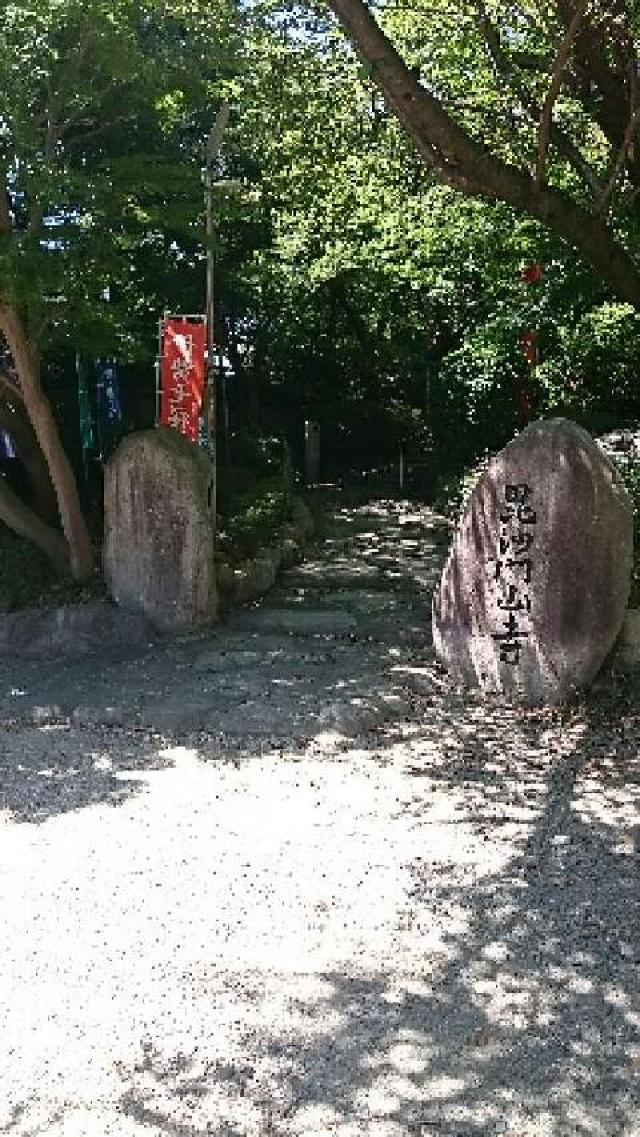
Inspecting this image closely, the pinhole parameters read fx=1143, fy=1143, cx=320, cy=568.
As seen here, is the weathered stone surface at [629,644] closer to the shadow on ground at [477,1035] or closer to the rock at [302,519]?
the shadow on ground at [477,1035]

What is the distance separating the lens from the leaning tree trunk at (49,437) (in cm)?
1009

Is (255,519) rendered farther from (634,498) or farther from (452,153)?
(452,153)

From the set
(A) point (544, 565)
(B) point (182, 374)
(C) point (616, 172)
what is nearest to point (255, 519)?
(B) point (182, 374)

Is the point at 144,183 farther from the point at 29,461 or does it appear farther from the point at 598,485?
the point at 598,485

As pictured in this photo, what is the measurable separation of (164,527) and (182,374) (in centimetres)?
184

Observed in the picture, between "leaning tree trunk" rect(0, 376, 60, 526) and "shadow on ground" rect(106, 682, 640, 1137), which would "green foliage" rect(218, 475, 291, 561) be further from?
"shadow on ground" rect(106, 682, 640, 1137)

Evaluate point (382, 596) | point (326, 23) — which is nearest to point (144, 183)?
point (326, 23)

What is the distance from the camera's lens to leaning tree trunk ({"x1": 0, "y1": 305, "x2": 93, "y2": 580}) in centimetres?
1009

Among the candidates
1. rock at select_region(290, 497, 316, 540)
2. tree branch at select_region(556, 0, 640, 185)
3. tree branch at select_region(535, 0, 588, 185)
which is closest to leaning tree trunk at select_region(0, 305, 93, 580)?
rock at select_region(290, 497, 316, 540)

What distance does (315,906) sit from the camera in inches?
201

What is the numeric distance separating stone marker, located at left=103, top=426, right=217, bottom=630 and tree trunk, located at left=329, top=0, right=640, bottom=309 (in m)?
3.53

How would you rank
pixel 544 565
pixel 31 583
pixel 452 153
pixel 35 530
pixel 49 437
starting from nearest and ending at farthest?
1. pixel 452 153
2. pixel 544 565
3. pixel 49 437
4. pixel 31 583
5. pixel 35 530

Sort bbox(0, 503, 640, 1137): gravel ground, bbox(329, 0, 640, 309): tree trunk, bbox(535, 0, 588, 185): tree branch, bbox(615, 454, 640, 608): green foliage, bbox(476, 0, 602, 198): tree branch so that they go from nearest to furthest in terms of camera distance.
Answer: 1. bbox(0, 503, 640, 1137): gravel ground
2. bbox(329, 0, 640, 309): tree trunk
3. bbox(535, 0, 588, 185): tree branch
4. bbox(615, 454, 640, 608): green foliage
5. bbox(476, 0, 602, 198): tree branch

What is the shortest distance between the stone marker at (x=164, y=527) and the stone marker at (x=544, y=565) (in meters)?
2.80
